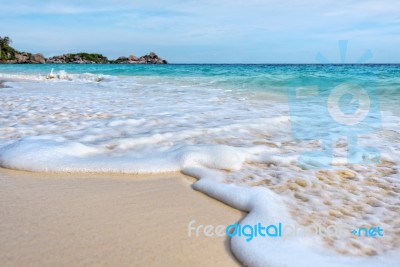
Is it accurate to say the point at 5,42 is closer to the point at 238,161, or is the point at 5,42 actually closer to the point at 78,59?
the point at 78,59

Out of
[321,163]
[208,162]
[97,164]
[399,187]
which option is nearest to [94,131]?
[97,164]

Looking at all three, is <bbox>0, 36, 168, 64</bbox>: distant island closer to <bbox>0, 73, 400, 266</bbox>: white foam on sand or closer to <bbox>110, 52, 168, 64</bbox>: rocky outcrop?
<bbox>110, 52, 168, 64</bbox>: rocky outcrop

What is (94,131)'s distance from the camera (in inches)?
A: 154

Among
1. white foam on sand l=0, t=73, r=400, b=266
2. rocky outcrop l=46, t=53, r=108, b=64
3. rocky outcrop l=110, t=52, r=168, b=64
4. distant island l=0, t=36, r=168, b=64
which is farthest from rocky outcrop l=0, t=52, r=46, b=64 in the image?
white foam on sand l=0, t=73, r=400, b=266

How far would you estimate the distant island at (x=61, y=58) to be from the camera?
66562 millimetres

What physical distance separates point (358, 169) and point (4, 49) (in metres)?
76.5

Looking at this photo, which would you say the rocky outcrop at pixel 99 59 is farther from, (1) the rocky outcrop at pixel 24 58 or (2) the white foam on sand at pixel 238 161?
(2) the white foam on sand at pixel 238 161

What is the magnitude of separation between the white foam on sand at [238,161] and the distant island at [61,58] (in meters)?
68.7

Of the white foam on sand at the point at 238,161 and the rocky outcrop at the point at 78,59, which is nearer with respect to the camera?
the white foam on sand at the point at 238,161

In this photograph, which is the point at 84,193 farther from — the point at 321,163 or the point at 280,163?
the point at 321,163

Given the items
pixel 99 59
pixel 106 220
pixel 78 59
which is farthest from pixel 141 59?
pixel 106 220

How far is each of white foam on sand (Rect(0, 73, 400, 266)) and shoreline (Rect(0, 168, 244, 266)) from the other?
141 mm

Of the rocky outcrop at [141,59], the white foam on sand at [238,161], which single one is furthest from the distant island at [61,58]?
the white foam on sand at [238,161]

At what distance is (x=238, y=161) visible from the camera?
2.90 metres
